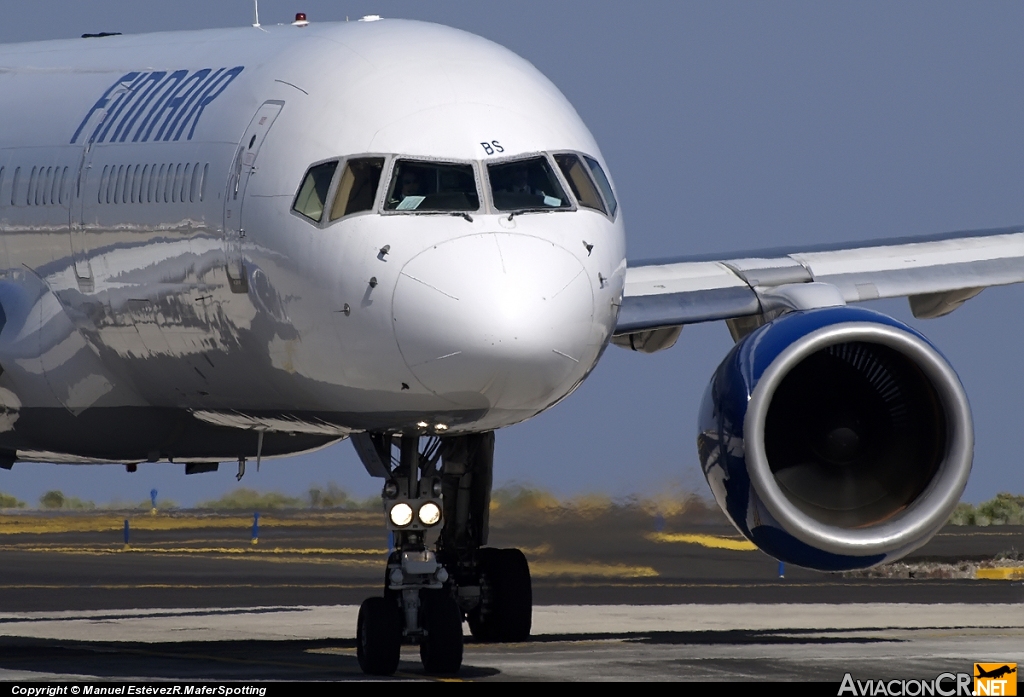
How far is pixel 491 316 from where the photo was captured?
Result: 1745 centimetres

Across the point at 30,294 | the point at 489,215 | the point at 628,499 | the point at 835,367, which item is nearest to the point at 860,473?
the point at 835,367

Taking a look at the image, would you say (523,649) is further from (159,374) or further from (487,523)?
(159,374)

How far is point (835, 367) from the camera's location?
2061 cm

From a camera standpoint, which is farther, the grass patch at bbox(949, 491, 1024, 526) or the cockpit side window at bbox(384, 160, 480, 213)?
the grass patch at bbox(949, 491, 1024, 526)

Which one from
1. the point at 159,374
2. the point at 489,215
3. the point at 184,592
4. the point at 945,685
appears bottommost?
the point at 184,592

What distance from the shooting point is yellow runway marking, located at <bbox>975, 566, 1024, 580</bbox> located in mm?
33188

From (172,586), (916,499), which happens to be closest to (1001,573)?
(172,586)

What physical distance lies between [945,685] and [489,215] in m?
4.54

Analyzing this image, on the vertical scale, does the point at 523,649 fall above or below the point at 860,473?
below

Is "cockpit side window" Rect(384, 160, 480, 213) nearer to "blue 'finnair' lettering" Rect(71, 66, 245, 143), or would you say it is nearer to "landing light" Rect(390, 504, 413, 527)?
"landing light" Rect(390, 504, 413, 527)

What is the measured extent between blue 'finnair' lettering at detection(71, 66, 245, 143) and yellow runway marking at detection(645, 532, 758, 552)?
14.0 m

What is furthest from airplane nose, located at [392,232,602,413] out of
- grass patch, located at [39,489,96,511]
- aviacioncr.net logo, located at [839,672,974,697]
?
grass patch, located at [39,489,96,511]

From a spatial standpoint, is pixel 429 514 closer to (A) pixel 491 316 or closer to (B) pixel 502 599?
(A) pixel 491 316

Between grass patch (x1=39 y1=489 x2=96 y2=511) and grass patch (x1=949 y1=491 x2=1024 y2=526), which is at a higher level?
grass patch (x1=949 y1=491 x2=1024 y2=526)
